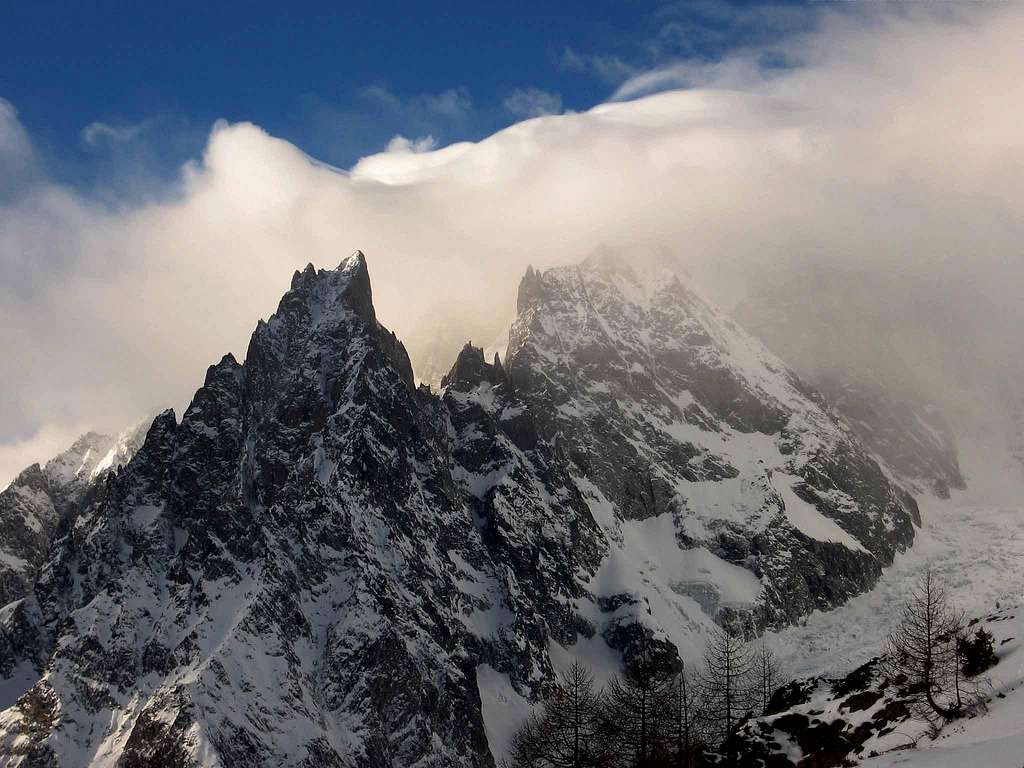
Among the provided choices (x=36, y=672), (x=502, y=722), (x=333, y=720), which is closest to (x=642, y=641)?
(x=502, y=722)

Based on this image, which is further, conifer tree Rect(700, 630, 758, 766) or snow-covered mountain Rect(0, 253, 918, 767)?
snow-covered mountain Rect(0, 253, 918, 767)

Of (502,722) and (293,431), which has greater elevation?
(293,431)

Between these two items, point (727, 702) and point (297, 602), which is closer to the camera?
point (727, 702)

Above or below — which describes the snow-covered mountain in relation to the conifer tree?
above

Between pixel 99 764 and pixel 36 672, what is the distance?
1873 inches

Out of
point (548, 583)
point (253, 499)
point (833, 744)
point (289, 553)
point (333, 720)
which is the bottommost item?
point (833, 744)

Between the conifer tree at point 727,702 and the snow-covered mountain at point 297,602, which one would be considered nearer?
the conifer tree at point 727,702

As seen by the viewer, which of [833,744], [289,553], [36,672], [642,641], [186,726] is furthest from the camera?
[642,641]

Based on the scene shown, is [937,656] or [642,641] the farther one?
[642,641]

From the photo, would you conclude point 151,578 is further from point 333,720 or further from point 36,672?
point 333,720

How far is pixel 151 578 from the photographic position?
15775cm

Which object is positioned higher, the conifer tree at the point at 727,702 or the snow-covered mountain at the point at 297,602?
the snow-covered mountain at the point at 297,602

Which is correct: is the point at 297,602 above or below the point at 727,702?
above

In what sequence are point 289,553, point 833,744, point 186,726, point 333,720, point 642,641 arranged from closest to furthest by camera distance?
1. point 833,744
2. point 186,726
3. point 333,720
4. point 289,553
5. point 642,641
